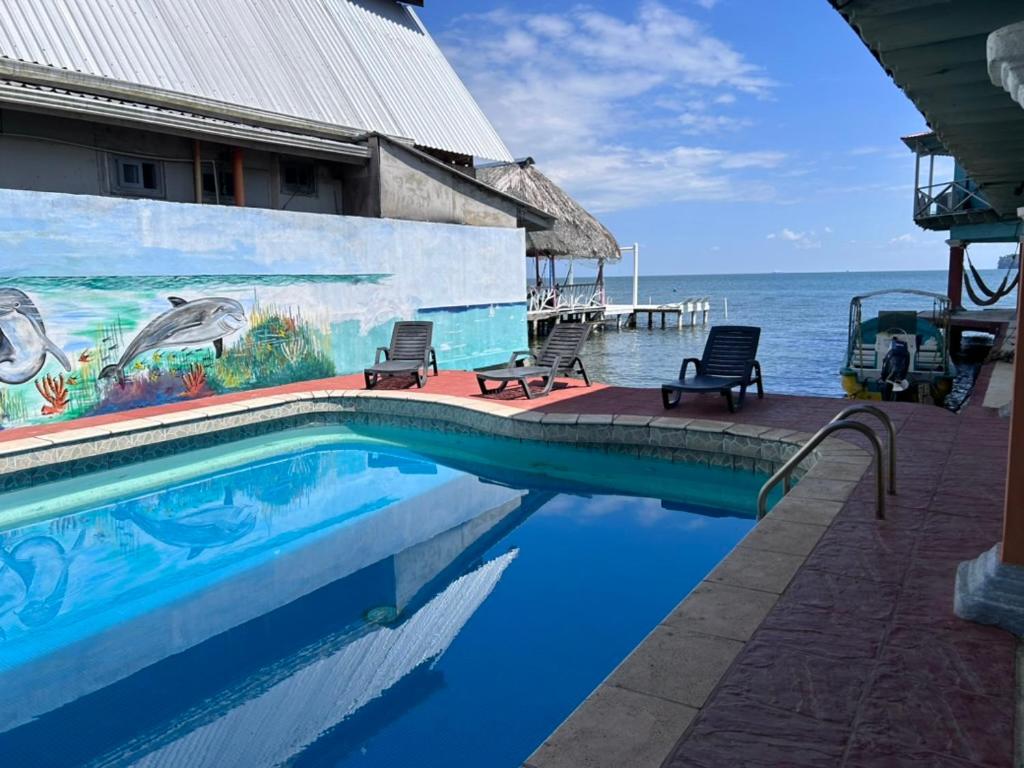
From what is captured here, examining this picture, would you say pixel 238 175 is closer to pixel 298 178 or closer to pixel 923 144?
pixel 298 178

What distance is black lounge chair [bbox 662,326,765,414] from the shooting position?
26.7ft

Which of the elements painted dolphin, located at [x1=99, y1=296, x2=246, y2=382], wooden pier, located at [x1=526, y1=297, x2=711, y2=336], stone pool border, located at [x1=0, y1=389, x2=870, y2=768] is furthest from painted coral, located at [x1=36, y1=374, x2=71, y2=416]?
wooden pier, located at [x1=526, y1=297, x2=711, y2=336]

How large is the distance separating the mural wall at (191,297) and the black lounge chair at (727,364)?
6083mm

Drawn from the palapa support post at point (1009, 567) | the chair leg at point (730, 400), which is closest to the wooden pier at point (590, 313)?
the chair leg at point (730, 400)

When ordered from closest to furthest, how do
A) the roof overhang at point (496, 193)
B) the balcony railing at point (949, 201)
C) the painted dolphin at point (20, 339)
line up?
the painted dolphin at point (20, 339) < the roof overhang at point (496, 193) < the balcony railing at point (949, 201)

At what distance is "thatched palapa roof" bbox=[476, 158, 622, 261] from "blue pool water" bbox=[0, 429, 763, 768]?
17.7 meters

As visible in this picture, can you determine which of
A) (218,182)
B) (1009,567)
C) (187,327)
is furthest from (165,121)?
(1009,567)

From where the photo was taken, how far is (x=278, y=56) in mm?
14344

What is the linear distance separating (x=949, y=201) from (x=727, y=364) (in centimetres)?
1385

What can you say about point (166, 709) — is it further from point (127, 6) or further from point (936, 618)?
point (127, 6)

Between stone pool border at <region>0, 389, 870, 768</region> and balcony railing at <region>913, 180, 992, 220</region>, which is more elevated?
balcony railing at <region>913, 180, 992, 220</region>

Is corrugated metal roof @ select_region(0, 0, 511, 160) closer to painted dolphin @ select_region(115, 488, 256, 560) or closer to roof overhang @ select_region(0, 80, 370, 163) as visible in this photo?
roof overhang @ select_region(0, 80, 370, 163)

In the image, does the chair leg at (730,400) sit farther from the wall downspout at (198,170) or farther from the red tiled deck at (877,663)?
the wall downspout at (198,170)

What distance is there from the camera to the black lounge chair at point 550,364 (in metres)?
9.42
